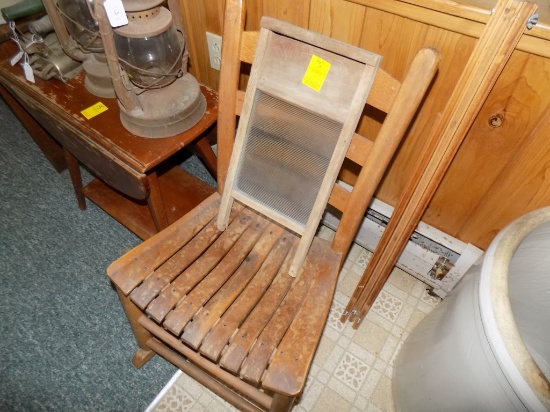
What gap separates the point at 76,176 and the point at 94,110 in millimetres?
466

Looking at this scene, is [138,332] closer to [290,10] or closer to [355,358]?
[355,358]

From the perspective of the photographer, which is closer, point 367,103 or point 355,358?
point 367,103

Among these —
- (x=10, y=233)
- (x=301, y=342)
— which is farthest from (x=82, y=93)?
(x=301, y=342)

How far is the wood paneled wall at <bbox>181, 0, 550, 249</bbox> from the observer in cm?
87

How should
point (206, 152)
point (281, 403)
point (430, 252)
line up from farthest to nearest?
point (206, 152)
point (430, 252)
point (281, 403)

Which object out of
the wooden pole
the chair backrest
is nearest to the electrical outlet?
the chair backrest

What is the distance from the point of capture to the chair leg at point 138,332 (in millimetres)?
1098

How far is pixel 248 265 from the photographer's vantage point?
3.57ft

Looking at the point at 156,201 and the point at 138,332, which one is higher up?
the point at 156,201

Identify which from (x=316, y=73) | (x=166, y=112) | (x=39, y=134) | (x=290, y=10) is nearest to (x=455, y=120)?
(x=316, y=73)

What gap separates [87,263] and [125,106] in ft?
2.59

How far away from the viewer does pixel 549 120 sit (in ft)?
2.96

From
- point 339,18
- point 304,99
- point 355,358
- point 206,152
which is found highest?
point 339,18

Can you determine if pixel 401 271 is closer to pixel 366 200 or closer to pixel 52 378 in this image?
pixel 366 200
